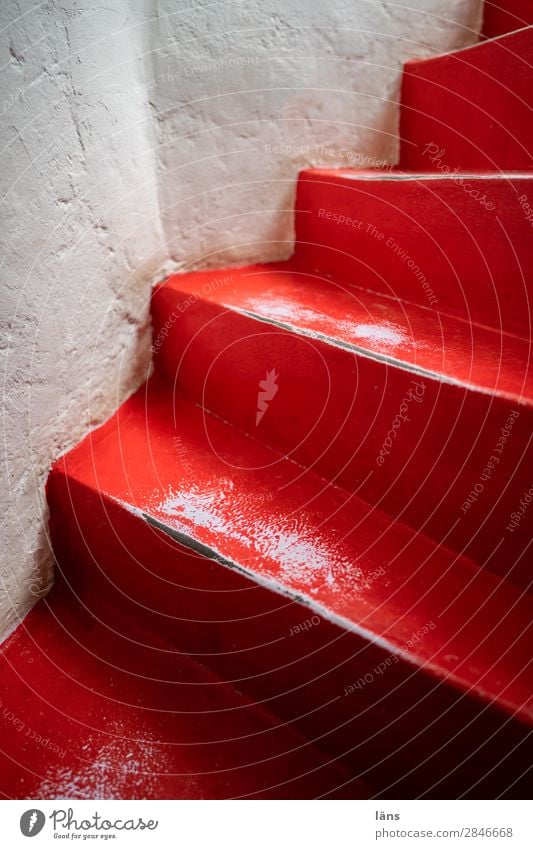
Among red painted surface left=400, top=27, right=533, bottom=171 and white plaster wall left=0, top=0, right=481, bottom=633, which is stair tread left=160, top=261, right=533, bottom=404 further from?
red painted surface left=400, top=27, right=533, bottom=171

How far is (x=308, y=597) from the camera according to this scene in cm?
48

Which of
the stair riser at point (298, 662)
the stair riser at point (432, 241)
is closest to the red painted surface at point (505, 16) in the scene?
the stair riser at point (432, 241)

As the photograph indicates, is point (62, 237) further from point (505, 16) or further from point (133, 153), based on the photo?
point (505, 16)

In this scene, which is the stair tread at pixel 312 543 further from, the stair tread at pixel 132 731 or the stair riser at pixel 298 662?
the stair tread at pixel 132 731

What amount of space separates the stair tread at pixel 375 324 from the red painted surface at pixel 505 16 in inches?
22.4

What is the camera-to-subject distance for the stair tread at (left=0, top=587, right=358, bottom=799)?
501mm

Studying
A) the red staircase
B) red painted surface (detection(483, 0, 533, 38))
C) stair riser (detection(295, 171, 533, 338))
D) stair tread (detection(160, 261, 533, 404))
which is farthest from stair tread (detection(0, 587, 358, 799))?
red painted surface (detection(483, 0, 533, 38))

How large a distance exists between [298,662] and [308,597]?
8cm

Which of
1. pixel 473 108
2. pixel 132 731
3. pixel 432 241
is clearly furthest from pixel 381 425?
pixel 473 108

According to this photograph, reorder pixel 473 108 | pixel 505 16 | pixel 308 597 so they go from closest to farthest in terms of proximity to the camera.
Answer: pixel 308 597, pixel 473 108, pixel 505 16

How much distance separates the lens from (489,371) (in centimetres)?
52

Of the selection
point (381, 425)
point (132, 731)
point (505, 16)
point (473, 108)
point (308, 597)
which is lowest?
point (132, 731)

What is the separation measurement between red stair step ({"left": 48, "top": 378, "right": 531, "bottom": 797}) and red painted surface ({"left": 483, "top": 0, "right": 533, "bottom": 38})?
858 mm

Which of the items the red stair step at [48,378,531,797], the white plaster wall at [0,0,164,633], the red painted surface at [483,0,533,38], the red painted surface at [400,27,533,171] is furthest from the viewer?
the red painted surface at [483,0,533,38]
